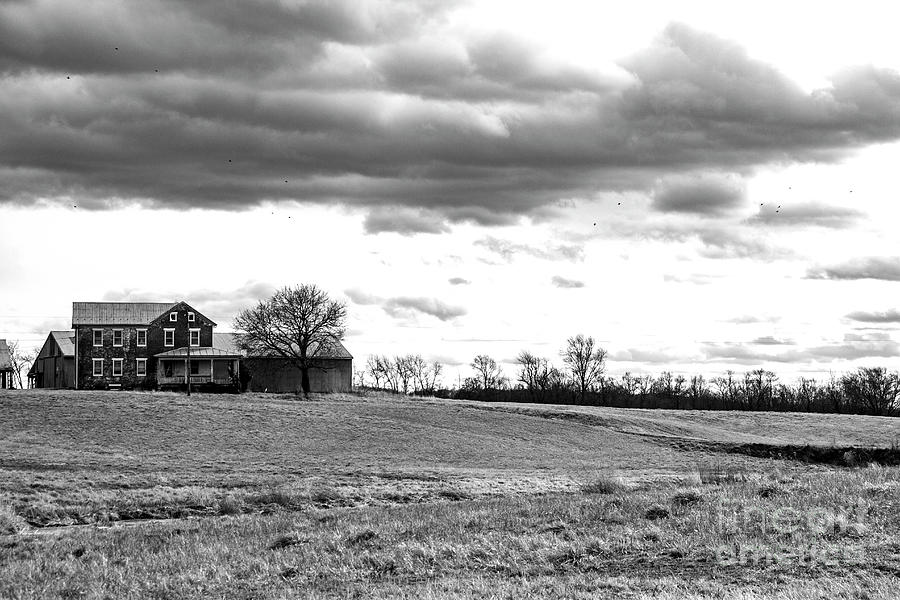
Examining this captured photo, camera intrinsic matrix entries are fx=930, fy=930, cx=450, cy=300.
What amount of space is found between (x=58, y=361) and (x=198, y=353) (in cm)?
1555

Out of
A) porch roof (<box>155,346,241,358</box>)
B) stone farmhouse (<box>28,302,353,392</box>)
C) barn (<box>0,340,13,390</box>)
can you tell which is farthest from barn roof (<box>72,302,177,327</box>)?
barn (<box>0,340,13,390</box>)

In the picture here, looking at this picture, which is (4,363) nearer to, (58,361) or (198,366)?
(58,361)

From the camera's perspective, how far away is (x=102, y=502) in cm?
2723

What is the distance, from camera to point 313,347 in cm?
9875

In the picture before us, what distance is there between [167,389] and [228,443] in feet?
127

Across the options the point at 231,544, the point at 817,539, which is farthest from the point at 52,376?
the point at 817,539

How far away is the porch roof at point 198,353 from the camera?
91.4 meters

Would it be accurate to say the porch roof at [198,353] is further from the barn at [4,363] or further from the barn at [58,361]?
the barn at [4,363]

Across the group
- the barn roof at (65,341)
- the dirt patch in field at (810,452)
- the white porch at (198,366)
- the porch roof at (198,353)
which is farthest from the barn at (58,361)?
the dirt patch in field at (810,452)

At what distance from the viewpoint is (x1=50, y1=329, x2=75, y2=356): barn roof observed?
9340 cm

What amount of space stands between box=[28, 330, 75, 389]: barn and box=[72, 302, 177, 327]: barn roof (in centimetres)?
441

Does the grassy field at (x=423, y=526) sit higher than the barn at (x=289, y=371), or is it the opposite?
the barn at (x=289, y=371)

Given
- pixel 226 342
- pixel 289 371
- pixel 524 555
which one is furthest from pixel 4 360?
pixel 524 555

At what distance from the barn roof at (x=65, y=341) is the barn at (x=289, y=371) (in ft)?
46.0
